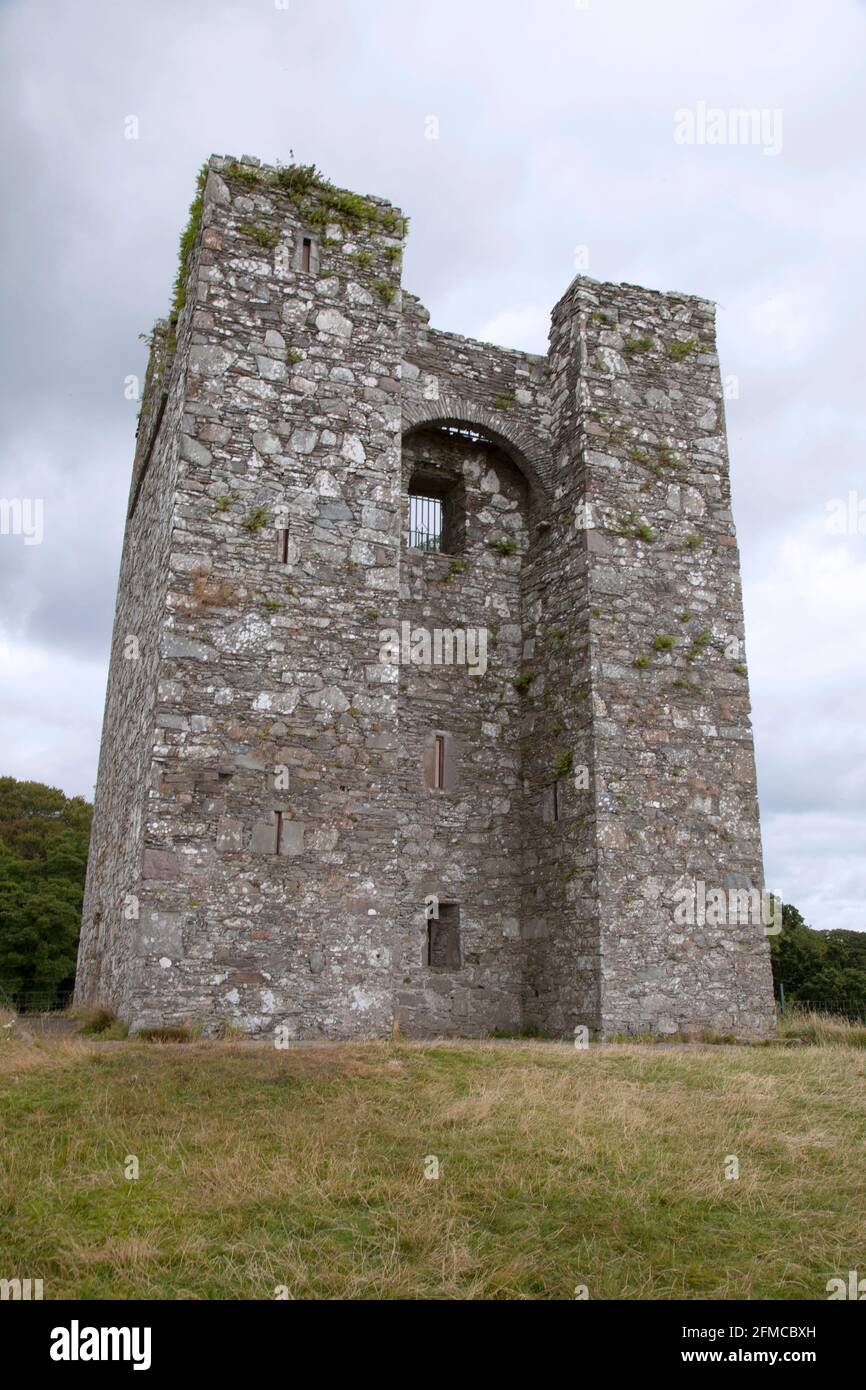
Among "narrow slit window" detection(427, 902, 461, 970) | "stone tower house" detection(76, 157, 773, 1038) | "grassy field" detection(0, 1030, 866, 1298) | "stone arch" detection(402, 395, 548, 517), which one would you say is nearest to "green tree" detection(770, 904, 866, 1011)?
"stone tower house" detection(76, 157, 773, 1038)

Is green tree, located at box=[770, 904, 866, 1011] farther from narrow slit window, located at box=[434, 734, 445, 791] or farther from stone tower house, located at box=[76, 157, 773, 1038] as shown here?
narrow slit window, located at box=[434, 734, 445, 791]

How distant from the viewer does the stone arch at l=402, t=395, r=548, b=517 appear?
14070 millimetres

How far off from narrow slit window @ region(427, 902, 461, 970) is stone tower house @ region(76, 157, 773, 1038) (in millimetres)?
31

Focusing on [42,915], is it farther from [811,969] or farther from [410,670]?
[811,969]

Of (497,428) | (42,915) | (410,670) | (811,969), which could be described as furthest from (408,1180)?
(811,969)

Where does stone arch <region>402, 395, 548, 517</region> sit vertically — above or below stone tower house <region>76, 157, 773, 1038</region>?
above

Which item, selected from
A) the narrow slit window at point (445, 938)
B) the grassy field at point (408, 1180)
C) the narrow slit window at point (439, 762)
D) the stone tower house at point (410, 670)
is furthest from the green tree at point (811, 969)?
the grassy field at point (408, 1180)

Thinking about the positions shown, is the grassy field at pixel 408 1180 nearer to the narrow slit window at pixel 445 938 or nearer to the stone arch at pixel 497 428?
the narrow slit window at pixel 445 938

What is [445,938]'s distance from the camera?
43.2 feet

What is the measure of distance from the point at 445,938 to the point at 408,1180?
7.58 metres

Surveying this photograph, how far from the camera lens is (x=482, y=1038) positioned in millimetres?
12703

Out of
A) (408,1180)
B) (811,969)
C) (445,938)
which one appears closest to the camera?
(408,1180)

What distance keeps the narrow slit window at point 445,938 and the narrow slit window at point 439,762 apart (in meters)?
1.47
